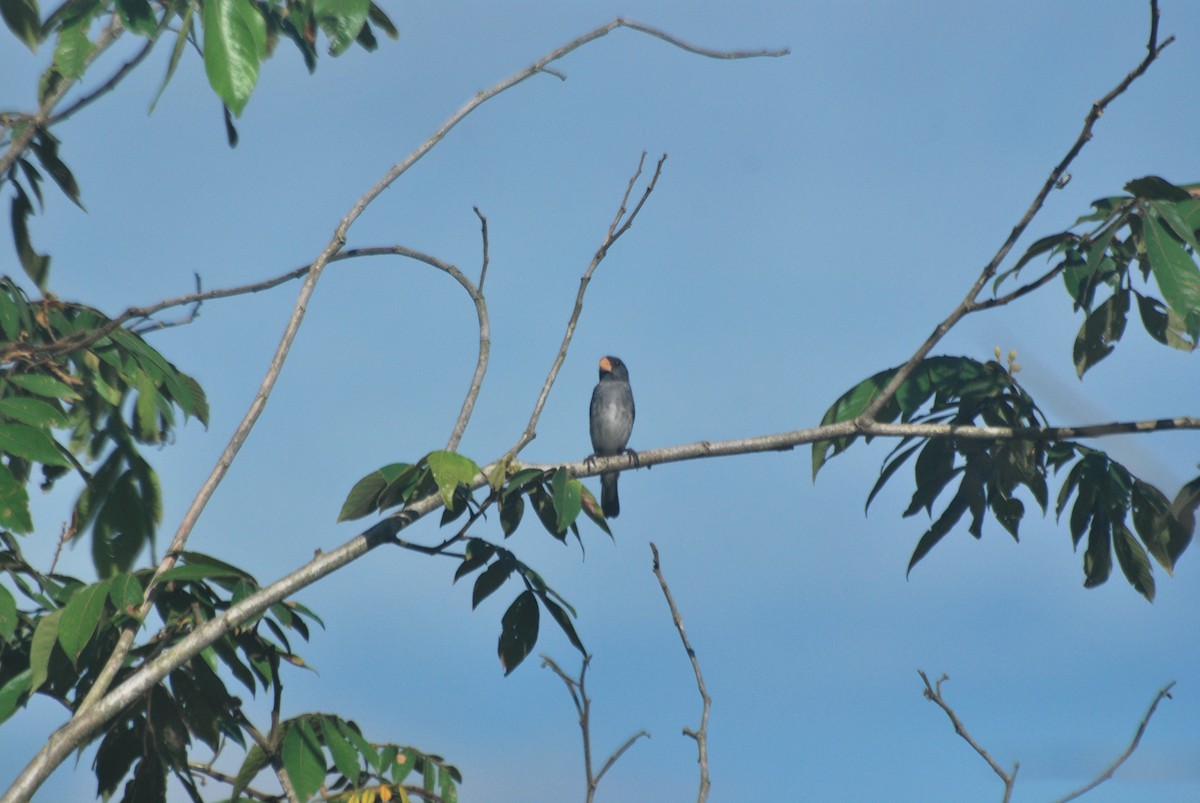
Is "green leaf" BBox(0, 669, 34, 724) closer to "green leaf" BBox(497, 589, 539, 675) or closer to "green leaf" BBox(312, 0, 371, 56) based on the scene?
"green leaf" BBox(497, 589, 539, 675)

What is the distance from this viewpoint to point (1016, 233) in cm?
306

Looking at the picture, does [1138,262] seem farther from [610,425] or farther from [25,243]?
[610,425]

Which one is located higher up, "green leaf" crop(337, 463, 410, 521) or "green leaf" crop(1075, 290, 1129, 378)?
"green leaf" crop(1075, 290, 1129, 378)

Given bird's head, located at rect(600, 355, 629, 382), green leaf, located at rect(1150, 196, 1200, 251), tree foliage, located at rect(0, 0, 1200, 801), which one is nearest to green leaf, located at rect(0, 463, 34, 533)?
tree foliage, located at rect(0, 0, 1200, 801)

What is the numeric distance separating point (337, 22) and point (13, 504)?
4.78 ft

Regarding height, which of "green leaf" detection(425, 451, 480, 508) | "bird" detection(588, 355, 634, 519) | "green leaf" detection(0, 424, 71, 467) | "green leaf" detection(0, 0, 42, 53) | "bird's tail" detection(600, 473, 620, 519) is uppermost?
"bird" detection(588, 355, 634, 519)

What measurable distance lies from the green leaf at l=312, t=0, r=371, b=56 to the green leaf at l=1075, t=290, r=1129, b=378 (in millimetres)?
2393

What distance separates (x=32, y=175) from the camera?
4508mm

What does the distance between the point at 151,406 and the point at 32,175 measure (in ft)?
3.72

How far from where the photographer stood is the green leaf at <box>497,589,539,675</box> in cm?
336

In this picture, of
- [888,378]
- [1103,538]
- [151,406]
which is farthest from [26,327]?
[1103,538]

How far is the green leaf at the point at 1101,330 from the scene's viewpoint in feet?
12.0

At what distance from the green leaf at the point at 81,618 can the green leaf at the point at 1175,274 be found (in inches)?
110

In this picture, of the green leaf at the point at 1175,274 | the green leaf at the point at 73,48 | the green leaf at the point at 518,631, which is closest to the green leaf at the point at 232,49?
the green leaf at the point at 73,48
